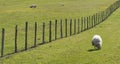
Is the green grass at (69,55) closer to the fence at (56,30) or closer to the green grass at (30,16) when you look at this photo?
the fence at (56,30)

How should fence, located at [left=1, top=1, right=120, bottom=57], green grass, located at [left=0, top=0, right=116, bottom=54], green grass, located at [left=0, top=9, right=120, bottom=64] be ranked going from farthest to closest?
green grass, located at [left=0, top=0, right=116, bottom=54] < fence, located at [left=1, top=1, right=120, bottom=57] < green grass, located at [left=0, top=9, right=120, bottom=64]

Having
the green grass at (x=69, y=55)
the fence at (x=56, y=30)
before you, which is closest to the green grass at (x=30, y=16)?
the fence at (x=56, y=30)

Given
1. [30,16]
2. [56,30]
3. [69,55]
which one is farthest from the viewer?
[30,16]

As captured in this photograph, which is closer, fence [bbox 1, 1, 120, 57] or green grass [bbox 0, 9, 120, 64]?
green grass [bbox 0, 9, 120, 64]

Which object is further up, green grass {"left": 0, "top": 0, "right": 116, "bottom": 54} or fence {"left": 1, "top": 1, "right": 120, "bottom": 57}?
fence {"left": 1, "top": 1, "right": 120, "bottom": 57}

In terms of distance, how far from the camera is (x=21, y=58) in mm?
26047

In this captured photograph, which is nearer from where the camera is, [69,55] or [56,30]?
[69,55]

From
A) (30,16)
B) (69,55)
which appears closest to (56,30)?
(69,55)

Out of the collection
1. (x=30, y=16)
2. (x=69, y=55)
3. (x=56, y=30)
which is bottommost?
(x=30, y=16)

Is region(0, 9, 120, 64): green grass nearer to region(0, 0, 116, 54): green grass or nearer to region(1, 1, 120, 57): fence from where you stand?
region(1, 1, 120, 57): fence

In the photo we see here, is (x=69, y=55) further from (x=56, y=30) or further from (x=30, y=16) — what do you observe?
(x=30, y=16)

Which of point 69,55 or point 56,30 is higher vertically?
point 69,55

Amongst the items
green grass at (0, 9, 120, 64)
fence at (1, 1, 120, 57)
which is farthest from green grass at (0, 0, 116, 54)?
green grass at (0, 9, 120, 64)

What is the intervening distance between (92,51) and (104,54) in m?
1.50
